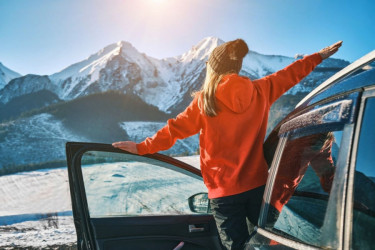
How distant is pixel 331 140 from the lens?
0.97 meters

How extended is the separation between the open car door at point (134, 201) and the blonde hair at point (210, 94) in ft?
2.12

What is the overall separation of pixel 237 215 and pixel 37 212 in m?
3.37

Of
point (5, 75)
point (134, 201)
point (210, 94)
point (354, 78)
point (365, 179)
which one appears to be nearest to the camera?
point (365, 179)

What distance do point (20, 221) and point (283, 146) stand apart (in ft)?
11.2

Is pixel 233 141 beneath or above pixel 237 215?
above

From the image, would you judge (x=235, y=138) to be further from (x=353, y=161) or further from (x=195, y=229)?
(x=195, y=229)

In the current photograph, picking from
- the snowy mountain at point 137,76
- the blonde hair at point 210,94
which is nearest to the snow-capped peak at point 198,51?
the snowy mountain at point 137,76

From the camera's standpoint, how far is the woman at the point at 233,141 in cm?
137

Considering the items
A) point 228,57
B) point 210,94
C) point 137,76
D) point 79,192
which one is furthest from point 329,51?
point 137,76

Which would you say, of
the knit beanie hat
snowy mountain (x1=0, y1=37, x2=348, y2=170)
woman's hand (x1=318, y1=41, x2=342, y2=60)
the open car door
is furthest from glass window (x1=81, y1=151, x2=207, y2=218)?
snowy mountain (x1=0, y1=37, x2=348, y2=170)

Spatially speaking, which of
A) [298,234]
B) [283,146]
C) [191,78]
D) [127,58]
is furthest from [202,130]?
[127,58]

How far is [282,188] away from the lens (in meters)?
1.20

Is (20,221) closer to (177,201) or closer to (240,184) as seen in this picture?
(177,201)

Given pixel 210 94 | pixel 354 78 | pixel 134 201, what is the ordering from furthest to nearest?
pixel 134 201 < pixel 210 94 < pixel 354 78
